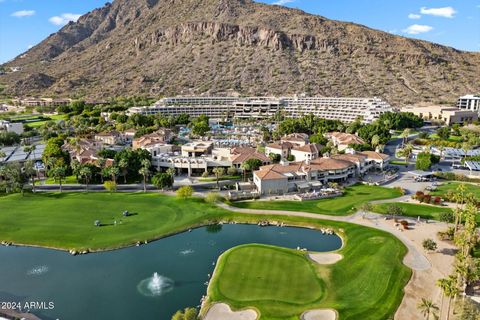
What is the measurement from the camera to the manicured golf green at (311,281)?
39.2 metres

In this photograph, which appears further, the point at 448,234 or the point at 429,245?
the point at 448,234

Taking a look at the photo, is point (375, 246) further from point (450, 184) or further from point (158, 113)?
point (158, 113)

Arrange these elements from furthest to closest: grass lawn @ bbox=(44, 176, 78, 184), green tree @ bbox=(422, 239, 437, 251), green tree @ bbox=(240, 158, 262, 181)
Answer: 1. grass lawn @ bbox=(44, 176, 78, 184)
2. green tree @ bbox=(240, 158, 262, 181)
3. green tree @ bbox=(422, 239, 437, 251)

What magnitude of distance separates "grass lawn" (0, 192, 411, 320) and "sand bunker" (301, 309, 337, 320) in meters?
0.68

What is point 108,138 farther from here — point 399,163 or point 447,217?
point 447,217

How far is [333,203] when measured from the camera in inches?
2790

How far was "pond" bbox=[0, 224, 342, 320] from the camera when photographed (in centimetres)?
4131

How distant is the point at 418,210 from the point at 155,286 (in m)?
47.4

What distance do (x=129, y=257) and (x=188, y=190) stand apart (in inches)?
866

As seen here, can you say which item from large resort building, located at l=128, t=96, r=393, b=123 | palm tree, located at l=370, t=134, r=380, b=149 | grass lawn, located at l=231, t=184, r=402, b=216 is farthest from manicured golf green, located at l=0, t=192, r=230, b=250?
large resort building, located at l=128, t=96, r=393, b=123

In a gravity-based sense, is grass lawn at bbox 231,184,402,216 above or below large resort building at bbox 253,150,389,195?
below

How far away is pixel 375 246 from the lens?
5253 centimetres

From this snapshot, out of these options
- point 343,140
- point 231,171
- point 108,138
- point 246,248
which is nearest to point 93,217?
point 246,248

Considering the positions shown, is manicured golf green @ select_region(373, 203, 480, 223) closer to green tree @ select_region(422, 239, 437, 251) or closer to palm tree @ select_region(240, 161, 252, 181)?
green tree @ select_region(422, 239, 437, 251)
